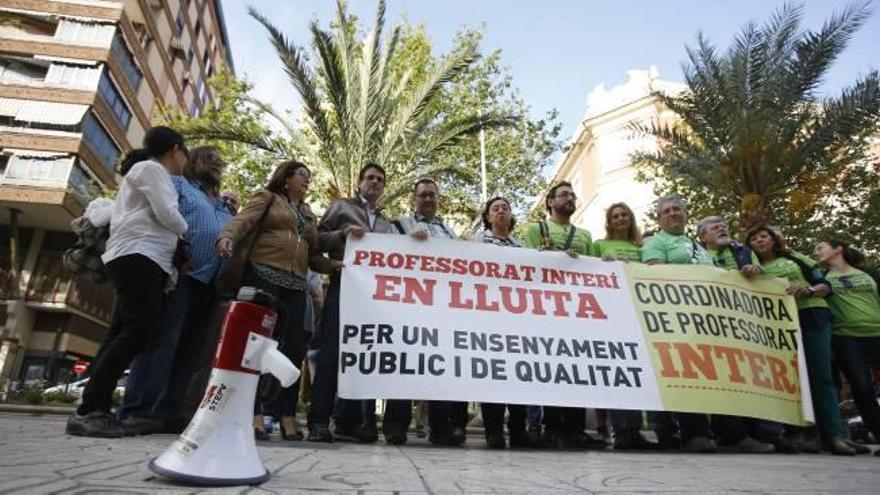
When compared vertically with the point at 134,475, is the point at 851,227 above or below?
above

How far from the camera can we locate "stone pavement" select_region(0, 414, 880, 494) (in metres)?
1.41

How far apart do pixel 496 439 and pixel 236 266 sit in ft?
6.13

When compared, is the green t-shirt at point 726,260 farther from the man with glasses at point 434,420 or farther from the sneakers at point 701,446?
the man with glasses at point 434,420

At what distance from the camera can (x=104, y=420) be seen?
267 centimetres

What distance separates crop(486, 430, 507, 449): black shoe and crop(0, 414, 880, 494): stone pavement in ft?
2.74

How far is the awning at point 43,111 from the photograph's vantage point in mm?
20516

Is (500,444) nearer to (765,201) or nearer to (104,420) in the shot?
(104,420)

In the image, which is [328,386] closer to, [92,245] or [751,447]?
[92,245]

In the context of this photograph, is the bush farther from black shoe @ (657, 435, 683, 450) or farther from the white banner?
black shoe @ (657, 435, 683, 450)

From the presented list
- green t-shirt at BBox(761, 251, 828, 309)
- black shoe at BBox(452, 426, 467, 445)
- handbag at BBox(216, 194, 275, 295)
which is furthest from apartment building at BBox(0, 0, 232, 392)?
green t-shirt at BBox(761, 251, 828, 309)

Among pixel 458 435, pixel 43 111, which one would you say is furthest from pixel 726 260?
pixel 43 111

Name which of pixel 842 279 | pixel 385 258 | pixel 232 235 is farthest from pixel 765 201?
pixel 232 235

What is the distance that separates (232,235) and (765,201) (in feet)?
32.3

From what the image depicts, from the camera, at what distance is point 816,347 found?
4.14 metres
